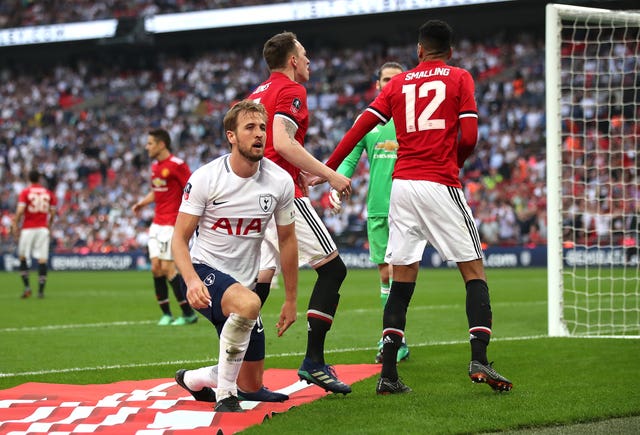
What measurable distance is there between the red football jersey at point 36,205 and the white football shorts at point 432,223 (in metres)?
13.6

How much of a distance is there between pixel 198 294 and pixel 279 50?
2092 millimetres

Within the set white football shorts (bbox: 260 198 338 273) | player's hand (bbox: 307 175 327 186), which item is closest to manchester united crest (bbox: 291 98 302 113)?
player's hand (bbox: 307 175 327 186)

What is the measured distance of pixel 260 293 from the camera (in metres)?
6.44

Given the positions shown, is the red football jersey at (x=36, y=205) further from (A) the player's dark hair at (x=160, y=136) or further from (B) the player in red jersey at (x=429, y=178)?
(B) the player in red jersey at (x=429, y=178)

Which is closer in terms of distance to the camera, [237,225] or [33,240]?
[237,225]

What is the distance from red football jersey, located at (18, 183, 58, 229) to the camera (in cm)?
1839

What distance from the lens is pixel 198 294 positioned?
5109 millimetres

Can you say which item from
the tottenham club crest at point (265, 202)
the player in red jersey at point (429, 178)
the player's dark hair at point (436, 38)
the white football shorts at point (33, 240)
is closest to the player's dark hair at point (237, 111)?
the tottenham club crest at point (265, 202)

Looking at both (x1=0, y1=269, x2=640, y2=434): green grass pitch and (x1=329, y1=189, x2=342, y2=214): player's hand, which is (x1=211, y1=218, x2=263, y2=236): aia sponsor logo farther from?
(x1=329, y1=189, x2=342, y2=214): player's hand

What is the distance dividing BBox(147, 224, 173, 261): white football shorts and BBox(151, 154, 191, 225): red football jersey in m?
0.09

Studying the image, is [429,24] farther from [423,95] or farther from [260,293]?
[260,293]

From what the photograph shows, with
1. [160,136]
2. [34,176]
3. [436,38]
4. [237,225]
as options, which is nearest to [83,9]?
[34,176]

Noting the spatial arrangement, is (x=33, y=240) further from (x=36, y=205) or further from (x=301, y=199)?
(x=301, y=199)

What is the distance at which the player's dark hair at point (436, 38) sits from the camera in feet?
20.2
